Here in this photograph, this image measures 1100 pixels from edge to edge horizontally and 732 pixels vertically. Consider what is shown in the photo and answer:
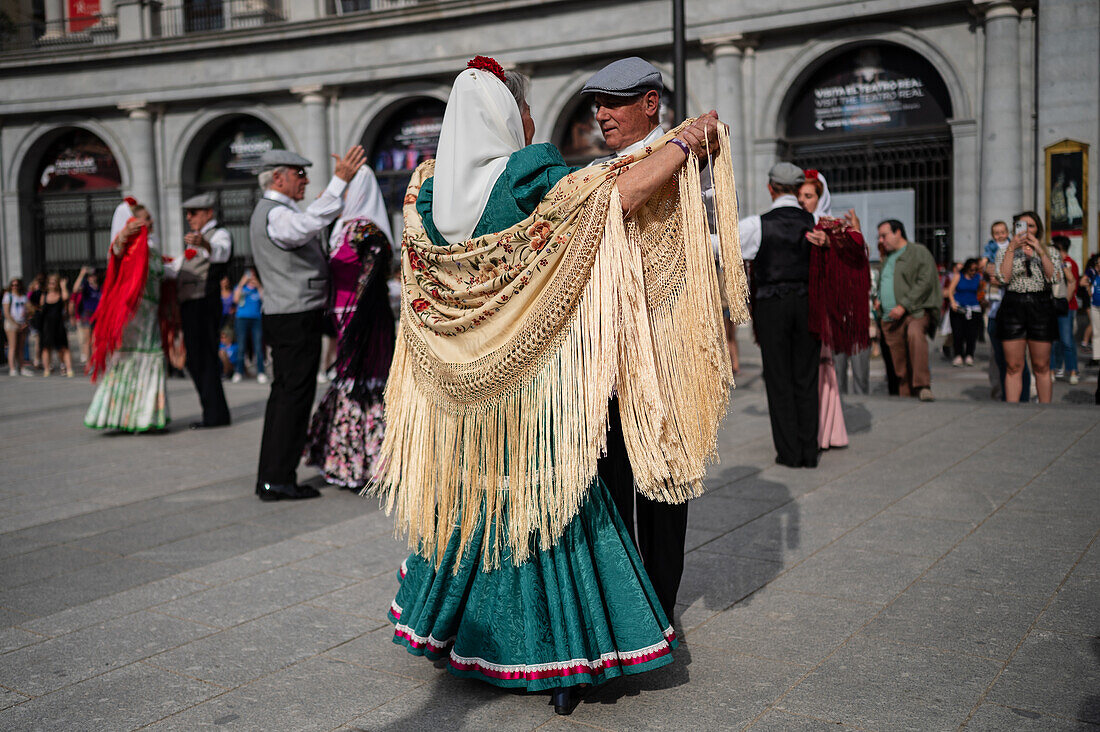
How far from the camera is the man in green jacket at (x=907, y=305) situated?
9.67 m

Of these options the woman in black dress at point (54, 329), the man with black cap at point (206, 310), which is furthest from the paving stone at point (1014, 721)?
the woman in black dress at point (54, 329)

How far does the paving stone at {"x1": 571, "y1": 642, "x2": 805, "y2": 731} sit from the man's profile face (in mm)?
1779

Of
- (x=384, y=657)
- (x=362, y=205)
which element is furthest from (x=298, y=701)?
(x=362, y=205)

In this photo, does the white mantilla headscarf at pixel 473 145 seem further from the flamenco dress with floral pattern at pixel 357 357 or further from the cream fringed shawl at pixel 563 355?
the flamenco dress with floral pattern at pixel 357 357

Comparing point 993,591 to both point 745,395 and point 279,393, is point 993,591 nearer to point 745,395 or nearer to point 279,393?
point 279,393

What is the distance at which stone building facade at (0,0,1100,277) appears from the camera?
55.8ft

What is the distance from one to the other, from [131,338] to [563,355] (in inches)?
274

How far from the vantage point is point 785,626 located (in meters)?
3.54

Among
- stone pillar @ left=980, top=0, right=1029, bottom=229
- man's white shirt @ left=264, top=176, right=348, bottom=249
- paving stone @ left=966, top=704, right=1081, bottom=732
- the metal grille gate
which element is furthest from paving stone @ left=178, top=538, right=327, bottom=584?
the metal grille gate

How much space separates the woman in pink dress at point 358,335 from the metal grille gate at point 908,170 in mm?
14339

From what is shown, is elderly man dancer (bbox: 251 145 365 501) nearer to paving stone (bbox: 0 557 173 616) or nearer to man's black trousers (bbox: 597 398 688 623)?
paving stone (bbox: 0 557 173 616)

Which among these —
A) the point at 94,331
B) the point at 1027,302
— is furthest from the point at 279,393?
the point at 1027,302

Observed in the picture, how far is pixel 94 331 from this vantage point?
27.7 ft

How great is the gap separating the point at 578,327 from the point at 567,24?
19.0m
